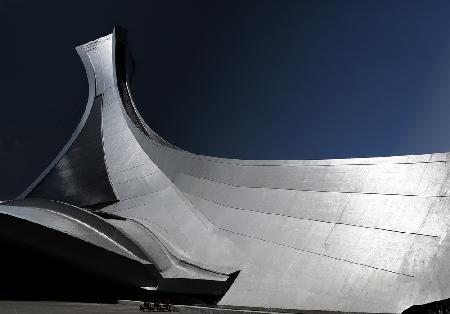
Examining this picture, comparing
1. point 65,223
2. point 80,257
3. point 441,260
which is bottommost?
point 441,260

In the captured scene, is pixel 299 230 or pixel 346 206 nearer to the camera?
pixel 346 206

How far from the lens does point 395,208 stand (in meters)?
7.88

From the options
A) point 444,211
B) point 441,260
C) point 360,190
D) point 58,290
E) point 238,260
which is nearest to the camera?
point 441,260

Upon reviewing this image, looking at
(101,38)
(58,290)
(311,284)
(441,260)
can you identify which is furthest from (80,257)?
(101,38)

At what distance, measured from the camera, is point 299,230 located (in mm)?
8883

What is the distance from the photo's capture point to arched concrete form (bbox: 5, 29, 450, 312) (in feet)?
23.6

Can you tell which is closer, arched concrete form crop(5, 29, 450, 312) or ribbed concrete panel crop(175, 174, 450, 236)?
arched concrete form crop(5, 29, 450, 312)

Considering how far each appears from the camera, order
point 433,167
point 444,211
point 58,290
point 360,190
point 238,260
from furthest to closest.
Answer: point 58,290 → point 238,260 → point 360,190 → point 433,167 → point 444,211

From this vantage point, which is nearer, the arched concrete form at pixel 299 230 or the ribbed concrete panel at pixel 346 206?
the arched concrete form at pixel 299 230

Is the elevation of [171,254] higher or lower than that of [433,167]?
higher

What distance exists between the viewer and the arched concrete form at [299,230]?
719 cm

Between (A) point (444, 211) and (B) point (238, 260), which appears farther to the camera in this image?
(B) point (238, 260)

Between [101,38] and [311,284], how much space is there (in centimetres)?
1997

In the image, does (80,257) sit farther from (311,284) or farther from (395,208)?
(395,208)
